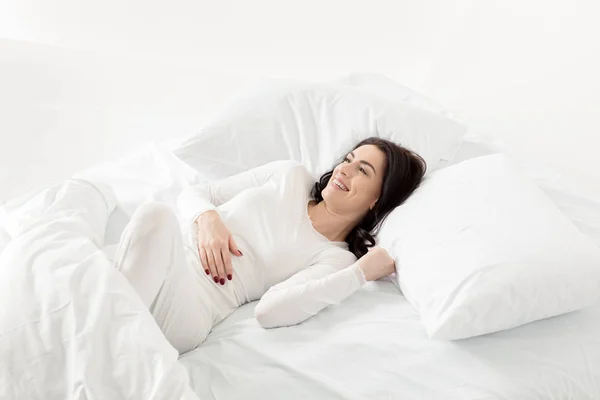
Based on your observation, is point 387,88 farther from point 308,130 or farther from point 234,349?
point 234,349

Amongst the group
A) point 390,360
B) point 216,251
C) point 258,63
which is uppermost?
point 258,63

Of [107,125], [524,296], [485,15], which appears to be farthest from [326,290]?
[485,15]

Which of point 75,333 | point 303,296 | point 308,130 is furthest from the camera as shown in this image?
point 308,130

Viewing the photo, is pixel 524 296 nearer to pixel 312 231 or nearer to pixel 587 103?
pixel 312 231

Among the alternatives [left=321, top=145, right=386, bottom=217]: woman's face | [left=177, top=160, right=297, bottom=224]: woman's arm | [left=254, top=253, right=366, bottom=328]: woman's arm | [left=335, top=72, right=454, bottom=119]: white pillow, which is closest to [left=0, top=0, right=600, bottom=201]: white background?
[left=335, top=72, right=454, bottom=119]: white pillow

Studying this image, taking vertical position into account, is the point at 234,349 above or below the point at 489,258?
below

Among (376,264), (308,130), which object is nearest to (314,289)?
(376,264)

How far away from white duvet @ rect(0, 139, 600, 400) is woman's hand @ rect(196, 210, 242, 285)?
86 millimetres

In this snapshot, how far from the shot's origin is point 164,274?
4.09 ft

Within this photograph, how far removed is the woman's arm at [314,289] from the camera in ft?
4.32

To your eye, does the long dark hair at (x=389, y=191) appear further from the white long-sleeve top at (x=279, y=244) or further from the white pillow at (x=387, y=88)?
the white pillow at (x=387, y=88)

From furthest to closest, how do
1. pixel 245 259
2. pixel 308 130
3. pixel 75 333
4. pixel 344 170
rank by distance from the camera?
pixel 308 130 < pixel 344 170 < pixel 245 259 < pixel 75 333

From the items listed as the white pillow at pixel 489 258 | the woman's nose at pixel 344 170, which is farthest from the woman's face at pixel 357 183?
the white pillow at pixel 489 258

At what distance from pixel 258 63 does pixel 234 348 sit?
1644mm
